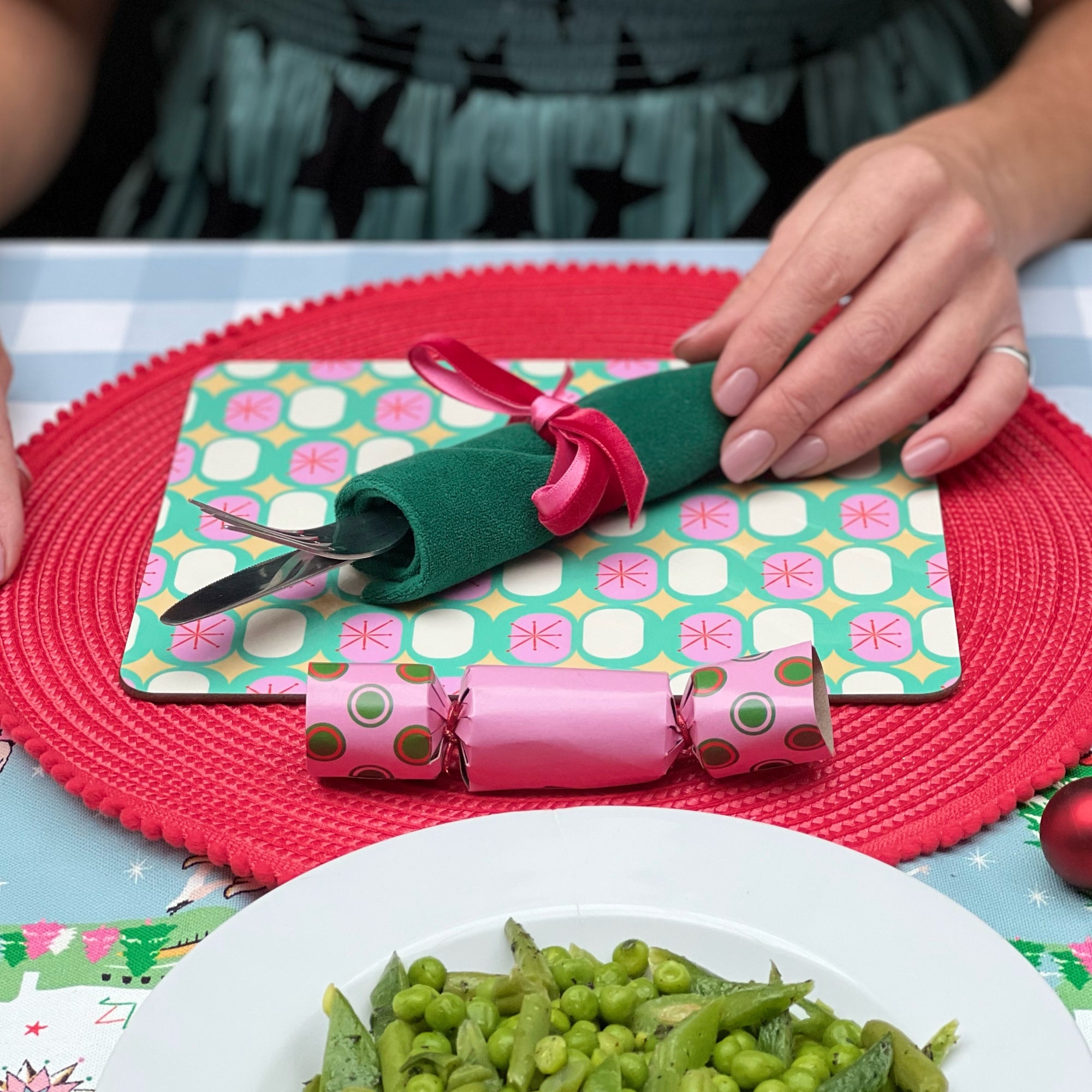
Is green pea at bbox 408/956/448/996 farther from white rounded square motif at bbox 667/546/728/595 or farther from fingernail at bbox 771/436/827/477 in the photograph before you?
fingernail at bbox 771/436/827/477

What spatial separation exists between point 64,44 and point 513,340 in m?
0.54

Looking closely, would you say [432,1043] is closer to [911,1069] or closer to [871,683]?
[911,1069]

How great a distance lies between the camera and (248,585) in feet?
2.11

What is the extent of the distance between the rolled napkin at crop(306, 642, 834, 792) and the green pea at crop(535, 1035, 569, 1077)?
6.2 inches

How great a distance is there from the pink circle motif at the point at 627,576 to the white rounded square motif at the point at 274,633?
0.17m

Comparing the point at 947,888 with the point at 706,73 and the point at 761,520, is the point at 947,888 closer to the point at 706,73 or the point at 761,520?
the point at 761,520

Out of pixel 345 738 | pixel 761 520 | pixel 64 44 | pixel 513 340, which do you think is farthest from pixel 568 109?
pixel 345 738

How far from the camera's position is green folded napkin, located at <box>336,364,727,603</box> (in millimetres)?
671

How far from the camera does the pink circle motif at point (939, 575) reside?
2.26 ft

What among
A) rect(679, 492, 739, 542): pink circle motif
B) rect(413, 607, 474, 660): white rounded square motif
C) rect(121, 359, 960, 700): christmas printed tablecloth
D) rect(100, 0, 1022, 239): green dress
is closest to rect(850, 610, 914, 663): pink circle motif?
rect(121, 359, 960, 700): christmas printed tablecloth

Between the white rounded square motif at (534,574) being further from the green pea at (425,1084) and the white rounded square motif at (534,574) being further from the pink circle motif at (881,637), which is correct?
the green pea at (425,1084)

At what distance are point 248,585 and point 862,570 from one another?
337 millimetres

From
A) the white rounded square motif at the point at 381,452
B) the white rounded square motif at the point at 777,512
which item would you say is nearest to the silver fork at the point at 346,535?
the white rounded square motif at the point at 381,452

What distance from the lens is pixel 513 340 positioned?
919 millimetres
